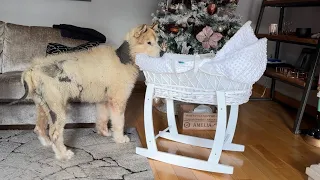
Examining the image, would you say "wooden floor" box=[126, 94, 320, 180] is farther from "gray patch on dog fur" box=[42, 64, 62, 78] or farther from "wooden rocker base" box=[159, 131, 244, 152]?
"gray patch on dog fur" box=[42, 64, 62, 78]

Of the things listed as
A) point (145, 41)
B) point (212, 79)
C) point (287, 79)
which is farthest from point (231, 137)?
point (287, 79)

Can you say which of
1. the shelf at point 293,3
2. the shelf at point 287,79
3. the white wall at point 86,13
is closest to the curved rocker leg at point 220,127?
the shelf at point 287,79

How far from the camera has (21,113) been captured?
2.38 metres

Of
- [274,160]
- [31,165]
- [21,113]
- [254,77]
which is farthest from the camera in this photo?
[21,113]

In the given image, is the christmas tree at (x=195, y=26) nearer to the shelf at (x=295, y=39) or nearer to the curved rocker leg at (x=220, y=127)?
the shelf at (x=295, y=39)

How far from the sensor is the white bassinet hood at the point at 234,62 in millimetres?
1674

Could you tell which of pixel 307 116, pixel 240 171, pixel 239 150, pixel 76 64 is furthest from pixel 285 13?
pixel 76 64

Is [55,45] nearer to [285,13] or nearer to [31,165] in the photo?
[31,165]

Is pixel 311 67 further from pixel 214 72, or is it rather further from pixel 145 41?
pixel 145 41

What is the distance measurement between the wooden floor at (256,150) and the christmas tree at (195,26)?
0.69 meters

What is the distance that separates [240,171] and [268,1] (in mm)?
2172

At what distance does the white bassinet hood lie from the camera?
1.67m

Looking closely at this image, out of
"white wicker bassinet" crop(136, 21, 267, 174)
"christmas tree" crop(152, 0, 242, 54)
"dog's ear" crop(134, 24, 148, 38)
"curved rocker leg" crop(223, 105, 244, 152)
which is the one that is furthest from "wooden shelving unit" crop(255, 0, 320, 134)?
"dog's ear" crop(134, 24, 148, 38)

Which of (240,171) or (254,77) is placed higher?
(254,77)
